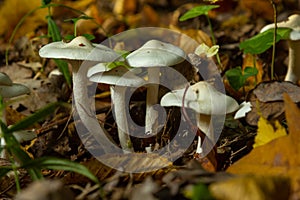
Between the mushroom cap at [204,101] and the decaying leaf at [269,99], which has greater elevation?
the mushroom cap at [204,101]

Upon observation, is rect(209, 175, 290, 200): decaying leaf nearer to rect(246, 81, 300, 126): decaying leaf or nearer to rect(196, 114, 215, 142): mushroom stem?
rect(196, 114, 215, 142): mushroom stem

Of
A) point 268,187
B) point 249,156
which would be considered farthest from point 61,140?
point 268,187

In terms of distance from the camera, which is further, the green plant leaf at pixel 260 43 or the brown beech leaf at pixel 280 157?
the green plant leaf at pixel 260 43

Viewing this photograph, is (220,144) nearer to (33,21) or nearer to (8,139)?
(8,139)

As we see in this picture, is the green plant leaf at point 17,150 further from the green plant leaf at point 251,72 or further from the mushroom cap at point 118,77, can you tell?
the green plant leaf at point 251,72

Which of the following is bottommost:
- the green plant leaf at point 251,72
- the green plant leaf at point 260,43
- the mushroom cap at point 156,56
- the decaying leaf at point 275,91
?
the green plant leaf at point 251,72

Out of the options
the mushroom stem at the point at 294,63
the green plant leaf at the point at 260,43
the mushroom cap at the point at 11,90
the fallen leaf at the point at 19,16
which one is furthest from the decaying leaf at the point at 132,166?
the fallen leaf at the point at 19,16
